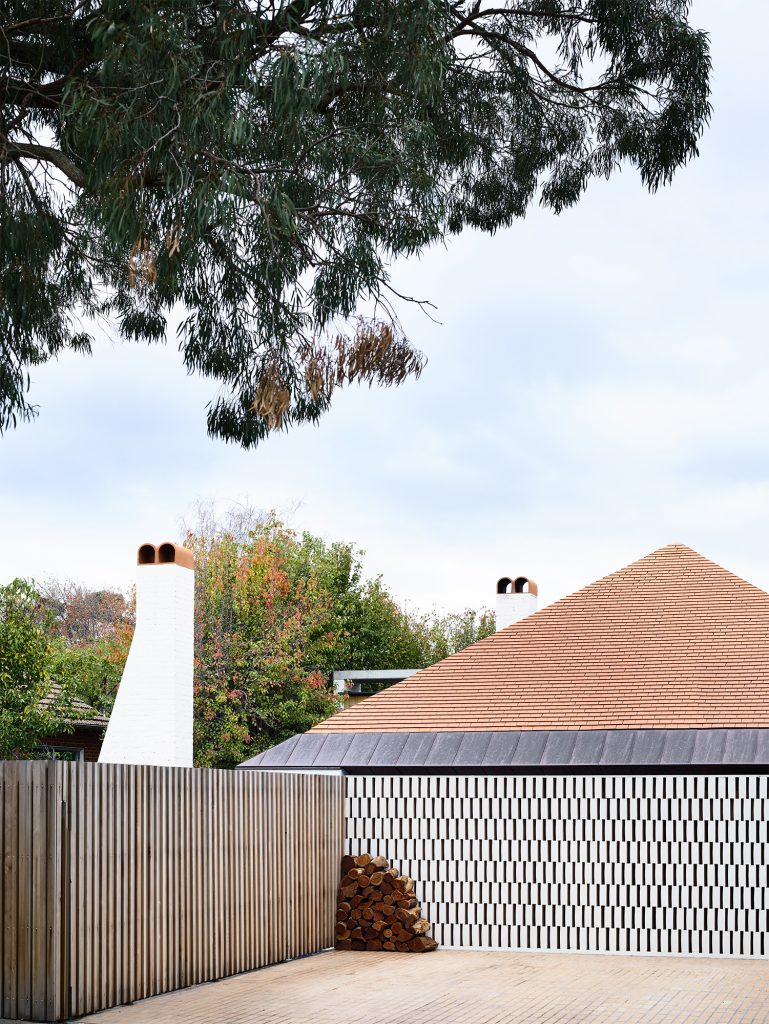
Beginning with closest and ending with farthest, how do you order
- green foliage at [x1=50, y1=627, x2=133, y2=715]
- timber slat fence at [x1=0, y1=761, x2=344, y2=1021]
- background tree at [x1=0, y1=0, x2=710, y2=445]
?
background tree at [x1=0, y1=0, x2=710, y2=445] → timber slat fence at [x1=0, y1=761, x2=344, y2=1021] → green foliage at [x1=50, y1=627, x2=133, y2=715]

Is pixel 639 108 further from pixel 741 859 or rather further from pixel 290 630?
pixel 290 630

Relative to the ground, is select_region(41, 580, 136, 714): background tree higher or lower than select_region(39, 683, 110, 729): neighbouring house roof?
higher

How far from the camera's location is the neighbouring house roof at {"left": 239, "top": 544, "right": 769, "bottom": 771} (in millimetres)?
13039

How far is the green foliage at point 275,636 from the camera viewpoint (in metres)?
27.8

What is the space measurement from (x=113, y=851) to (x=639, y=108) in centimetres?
680

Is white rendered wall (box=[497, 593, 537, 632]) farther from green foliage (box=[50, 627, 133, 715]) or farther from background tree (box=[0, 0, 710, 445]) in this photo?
green foliage (box=[50, 627, 133, 715])

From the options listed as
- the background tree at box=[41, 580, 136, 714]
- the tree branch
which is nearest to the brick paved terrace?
the tree branch

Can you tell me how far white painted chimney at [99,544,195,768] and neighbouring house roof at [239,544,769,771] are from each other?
1.00m

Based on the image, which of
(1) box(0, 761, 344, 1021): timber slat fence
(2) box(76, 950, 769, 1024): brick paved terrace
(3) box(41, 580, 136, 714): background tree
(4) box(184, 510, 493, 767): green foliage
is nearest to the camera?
(1) box(0, 761, 344, 1021): timber slat fence

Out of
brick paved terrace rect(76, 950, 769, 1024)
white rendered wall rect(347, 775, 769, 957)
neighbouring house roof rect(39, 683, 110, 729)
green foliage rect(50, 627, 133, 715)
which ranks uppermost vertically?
green foliage rect(50, 627, 133, 715)

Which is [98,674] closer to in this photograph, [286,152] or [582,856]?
[582,856]

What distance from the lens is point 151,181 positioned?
702cm

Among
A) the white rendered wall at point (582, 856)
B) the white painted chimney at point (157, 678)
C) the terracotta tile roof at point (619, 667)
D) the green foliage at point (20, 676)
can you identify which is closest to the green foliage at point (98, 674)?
the green foliage at point (20, 676)

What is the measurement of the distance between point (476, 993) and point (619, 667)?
18.4ft
